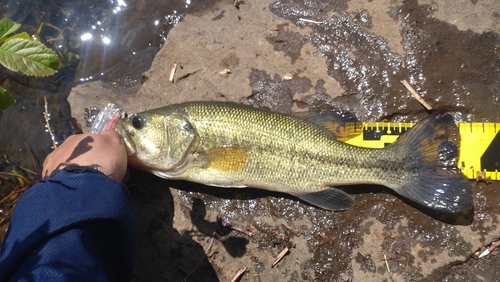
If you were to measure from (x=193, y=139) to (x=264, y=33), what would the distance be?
5.49 ft

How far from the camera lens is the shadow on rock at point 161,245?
14.2 feet

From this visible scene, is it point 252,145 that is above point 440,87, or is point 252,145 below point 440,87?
below

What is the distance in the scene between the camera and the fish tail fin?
3.81m

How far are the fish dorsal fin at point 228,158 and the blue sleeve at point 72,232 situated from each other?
93cm

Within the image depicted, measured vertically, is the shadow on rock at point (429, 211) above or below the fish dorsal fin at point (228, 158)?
below

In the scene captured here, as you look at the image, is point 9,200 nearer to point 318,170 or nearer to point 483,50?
point 318,170

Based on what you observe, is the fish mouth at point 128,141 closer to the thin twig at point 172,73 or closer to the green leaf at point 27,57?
the thin twig at point 172,73

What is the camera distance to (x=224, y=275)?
14.1ft

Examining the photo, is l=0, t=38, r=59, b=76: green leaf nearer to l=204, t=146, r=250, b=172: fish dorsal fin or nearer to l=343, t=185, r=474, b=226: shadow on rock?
l=204, t=146, r=250, b=172: fish dorsal fin

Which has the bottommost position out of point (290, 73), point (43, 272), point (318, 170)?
point (43, 272)

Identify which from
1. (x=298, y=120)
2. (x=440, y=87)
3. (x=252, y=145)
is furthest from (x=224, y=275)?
(x=440, y=87)

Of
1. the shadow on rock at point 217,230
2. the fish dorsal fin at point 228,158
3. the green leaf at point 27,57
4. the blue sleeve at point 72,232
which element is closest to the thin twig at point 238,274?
the shadow on rock at point 217,230

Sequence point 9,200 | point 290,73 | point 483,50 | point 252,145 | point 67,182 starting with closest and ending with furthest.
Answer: point 67,182 < point 252,145 < point 483,50 < point 290,73 < point 9,200

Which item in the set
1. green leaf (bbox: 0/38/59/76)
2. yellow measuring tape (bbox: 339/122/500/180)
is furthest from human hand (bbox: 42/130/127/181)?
yellow measuring tape (bbox: 339/122/500/180)
